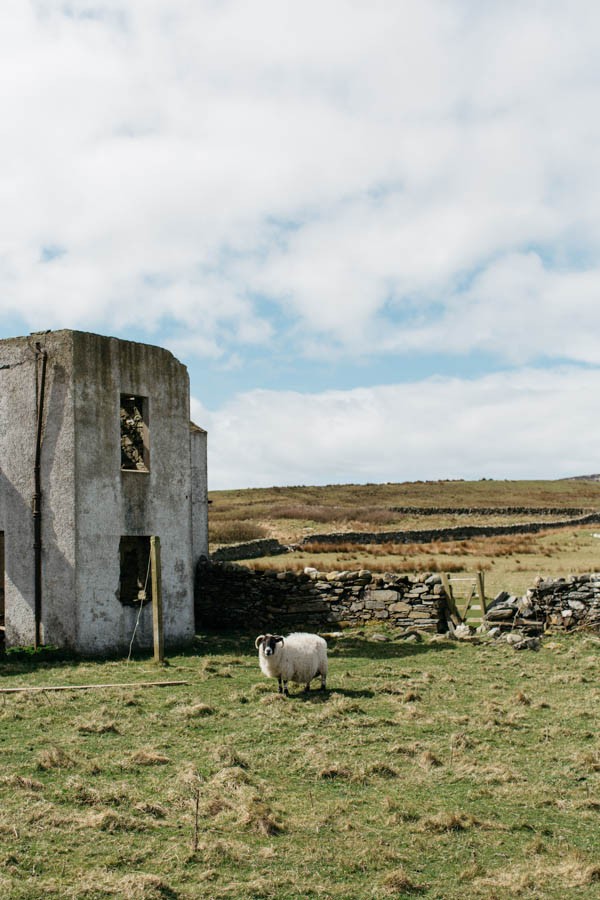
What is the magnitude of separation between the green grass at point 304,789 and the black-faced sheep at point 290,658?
0.42 metres

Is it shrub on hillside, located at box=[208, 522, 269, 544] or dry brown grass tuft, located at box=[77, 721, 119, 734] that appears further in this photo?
shrub on hillside, located at box=[208, 522, 269, 544]

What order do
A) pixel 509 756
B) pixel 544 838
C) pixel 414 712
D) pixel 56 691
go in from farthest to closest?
pixel 56 691, pixel 414 712, pixel 509 756, pixel 544 838

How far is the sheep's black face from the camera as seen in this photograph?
1345 cm

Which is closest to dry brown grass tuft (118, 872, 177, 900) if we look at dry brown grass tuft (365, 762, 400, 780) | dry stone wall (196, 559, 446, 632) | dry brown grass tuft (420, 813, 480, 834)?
dry brown grass tuft (420, 813, 480, 834)

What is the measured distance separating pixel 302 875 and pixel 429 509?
91.0m

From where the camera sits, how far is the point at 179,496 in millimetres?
21312

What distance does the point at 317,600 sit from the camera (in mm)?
23500

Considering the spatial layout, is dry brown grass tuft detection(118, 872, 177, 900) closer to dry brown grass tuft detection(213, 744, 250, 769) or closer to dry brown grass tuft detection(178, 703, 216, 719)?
dry brown grass tuft detection(213, 744, 250, 769)

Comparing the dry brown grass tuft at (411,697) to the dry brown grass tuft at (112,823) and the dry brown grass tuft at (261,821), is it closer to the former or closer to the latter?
the dry brown grass tuft at (261,821)

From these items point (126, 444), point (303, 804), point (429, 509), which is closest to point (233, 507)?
point (429, 509)

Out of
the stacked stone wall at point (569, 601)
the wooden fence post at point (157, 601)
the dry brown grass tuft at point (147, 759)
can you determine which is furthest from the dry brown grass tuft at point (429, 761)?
the stacked stone wall at point (569, 601)

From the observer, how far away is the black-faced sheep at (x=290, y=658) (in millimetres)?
13594

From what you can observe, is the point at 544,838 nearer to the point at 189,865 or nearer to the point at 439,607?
the point at 189,865

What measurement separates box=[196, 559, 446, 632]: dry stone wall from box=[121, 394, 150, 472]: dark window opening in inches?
184
